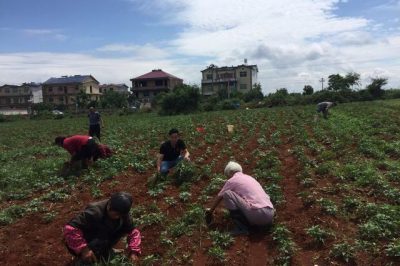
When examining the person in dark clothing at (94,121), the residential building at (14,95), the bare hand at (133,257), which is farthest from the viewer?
the residential building at (14,95)

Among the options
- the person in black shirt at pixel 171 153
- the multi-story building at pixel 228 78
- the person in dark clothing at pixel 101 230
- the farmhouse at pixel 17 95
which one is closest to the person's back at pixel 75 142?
the person in black shirt at pixel 171 153

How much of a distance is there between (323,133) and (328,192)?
9.69 metres

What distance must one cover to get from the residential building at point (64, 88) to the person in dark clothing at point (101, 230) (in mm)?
92813

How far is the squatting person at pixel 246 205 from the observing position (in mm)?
6719

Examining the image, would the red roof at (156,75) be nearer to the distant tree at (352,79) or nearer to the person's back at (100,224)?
the distant tree at (352,79)

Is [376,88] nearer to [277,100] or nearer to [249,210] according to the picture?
[277,100]

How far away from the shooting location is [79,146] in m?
11.6

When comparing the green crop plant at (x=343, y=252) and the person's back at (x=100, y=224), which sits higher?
the person's back at (x=100, y=224)

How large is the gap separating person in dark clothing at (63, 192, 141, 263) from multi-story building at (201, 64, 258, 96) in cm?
9331

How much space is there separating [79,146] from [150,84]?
81976 mm

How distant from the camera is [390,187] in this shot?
848 cm

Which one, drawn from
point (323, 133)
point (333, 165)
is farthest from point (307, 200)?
point (323, 133)

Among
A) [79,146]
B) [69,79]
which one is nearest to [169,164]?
[79,146]

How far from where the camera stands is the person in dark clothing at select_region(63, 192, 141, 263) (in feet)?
16.5
